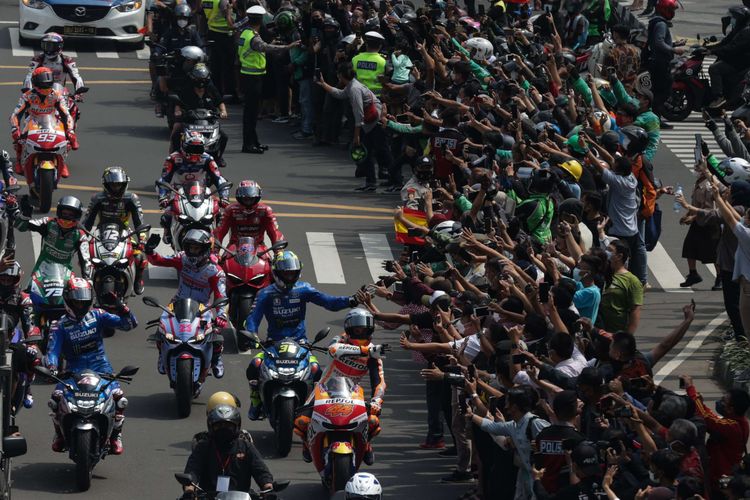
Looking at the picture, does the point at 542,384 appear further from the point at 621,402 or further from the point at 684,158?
the point at 684,158

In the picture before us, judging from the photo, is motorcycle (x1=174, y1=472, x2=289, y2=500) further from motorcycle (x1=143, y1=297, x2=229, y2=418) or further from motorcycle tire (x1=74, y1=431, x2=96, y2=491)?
motorcycle (x1=143, y1=297, x2=229, y2=418)

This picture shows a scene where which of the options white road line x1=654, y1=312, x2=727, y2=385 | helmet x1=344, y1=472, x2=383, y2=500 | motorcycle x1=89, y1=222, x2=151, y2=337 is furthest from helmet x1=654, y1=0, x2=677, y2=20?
helmet x1=344, y1=472, x2=383, y2=500

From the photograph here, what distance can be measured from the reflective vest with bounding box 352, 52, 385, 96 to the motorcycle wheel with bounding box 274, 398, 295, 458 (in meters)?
12.1

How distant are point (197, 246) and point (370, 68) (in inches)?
345

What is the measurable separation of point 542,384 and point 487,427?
584mm

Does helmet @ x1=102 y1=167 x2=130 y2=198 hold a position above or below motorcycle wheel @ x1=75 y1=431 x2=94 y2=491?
below

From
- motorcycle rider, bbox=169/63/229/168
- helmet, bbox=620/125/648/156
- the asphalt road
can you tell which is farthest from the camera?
motorcycle rider, bbox=169/63/229/168

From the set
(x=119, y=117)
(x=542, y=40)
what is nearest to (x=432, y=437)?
(x=542, y=40)

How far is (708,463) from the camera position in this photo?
14.4 meters

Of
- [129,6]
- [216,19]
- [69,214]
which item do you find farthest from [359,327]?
[129,6]

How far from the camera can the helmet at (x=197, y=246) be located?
2252 centimetres

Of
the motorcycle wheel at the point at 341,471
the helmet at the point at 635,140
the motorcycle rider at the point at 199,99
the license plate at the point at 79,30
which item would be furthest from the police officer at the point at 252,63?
the motorcycle wheel at the point at 341,471

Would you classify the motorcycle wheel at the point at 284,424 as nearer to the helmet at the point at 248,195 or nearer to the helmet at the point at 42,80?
the helmet at the point at 248,195

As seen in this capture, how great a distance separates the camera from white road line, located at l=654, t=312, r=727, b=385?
69.6 feet
